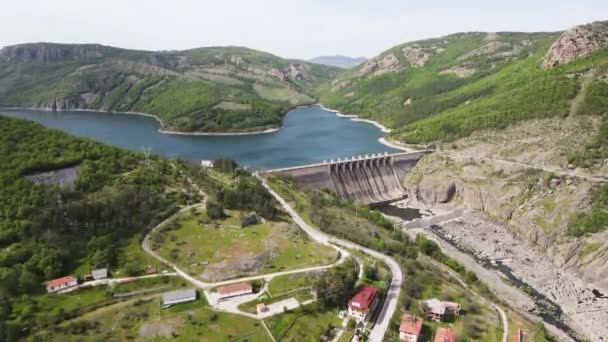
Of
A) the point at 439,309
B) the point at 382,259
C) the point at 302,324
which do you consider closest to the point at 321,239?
the point at 382,259

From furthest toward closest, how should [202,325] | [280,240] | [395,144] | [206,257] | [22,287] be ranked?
[395,144]
[280,240]
[206,257]
[22,287]
[202,325]

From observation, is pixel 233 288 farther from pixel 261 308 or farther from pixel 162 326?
pixel 162 326

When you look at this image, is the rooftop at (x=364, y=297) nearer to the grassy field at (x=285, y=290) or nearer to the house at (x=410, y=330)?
the house at (x=410, y=330)

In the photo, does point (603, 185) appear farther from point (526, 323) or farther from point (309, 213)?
point (309, 213)

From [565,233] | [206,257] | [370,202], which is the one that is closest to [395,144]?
[370,202]

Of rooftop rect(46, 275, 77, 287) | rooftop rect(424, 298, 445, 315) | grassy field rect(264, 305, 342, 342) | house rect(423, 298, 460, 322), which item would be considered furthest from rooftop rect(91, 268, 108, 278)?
rooftop rect(424, 298, 445, 315)

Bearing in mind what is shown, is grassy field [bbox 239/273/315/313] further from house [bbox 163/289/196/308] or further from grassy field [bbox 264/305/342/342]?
house [bbox 163/289/196/308]
